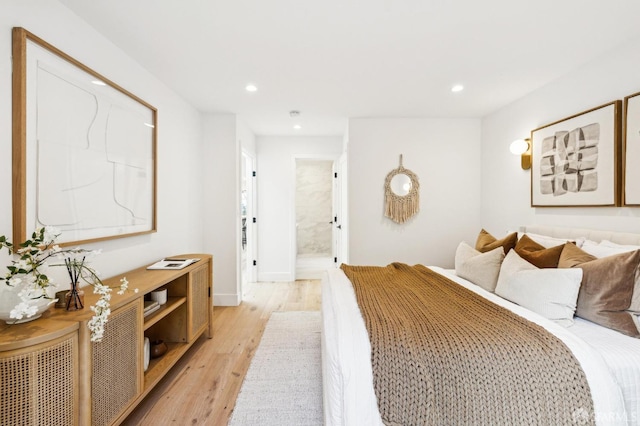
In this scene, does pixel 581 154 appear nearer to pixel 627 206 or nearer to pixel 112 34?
pixel 627 206

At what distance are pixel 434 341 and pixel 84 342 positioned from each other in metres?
1.53

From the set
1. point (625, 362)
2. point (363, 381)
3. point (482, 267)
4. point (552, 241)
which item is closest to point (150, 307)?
point (363, 381)

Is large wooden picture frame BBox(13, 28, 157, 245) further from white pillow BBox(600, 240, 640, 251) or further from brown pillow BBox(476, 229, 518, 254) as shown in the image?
white pillow BBox(600, 240, 640, 251)

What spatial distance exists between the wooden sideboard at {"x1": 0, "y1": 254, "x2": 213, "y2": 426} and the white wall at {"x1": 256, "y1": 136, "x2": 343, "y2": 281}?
8.26 feet

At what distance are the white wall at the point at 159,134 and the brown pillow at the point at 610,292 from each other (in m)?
2.93

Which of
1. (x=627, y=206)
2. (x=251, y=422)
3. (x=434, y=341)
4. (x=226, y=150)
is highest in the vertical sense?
(x=226, y=150)

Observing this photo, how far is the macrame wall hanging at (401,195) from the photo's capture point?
364 centimetres

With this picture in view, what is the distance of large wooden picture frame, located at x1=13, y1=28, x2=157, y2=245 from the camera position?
1373 millimetres

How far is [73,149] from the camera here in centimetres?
165

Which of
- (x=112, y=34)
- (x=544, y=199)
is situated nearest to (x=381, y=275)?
(x=544, y=199)

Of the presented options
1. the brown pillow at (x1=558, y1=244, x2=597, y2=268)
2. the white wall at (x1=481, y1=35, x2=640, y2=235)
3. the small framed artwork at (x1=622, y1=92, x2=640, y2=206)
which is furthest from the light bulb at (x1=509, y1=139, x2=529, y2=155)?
the brown pillow at (x1=558, y1=244, x2=597, y2=268)

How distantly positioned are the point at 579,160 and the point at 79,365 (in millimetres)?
3469

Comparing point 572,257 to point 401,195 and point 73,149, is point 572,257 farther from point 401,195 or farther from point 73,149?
point 73,149

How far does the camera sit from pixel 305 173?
6742mm
